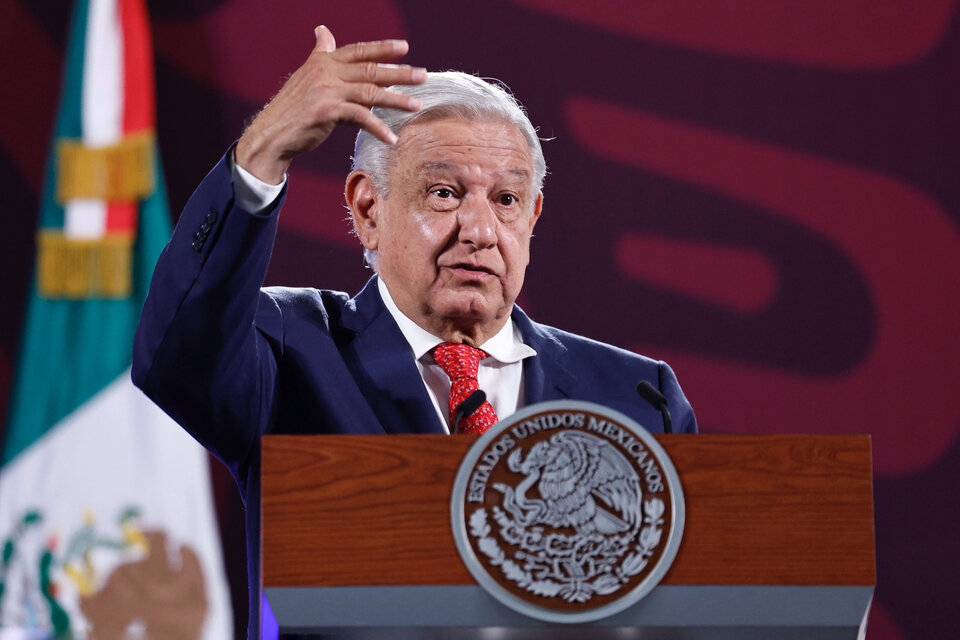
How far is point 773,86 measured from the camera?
3.14 m

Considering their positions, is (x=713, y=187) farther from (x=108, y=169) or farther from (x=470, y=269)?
(x=108, y=169)

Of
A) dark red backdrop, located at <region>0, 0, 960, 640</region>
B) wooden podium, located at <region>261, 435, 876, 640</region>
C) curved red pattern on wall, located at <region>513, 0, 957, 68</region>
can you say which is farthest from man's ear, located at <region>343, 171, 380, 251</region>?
curved red pattern on wall, located at <region>513, 0, 957, 68</region>

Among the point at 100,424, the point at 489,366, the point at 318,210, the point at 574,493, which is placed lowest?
the point at 100,424

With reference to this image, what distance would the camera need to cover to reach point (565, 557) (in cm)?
112

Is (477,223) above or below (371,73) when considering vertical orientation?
below

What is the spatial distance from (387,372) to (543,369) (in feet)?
0.92

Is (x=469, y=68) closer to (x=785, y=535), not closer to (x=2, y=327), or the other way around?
(x=2, y=327)

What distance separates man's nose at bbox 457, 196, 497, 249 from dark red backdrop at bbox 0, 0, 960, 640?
120 centimetres

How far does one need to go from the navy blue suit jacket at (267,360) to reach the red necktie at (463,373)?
0.05 meters

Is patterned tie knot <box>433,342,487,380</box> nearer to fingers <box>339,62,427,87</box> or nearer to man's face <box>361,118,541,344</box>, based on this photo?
man's face <box>361,118,541,344</box>

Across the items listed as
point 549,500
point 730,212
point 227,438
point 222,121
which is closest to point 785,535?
point 549,500

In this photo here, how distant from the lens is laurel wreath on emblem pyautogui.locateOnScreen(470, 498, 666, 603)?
111 centimetres

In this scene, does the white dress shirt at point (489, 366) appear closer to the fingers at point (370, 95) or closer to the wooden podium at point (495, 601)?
the fingers at point (370, 95)

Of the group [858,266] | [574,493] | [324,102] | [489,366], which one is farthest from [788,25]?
[574,493]
